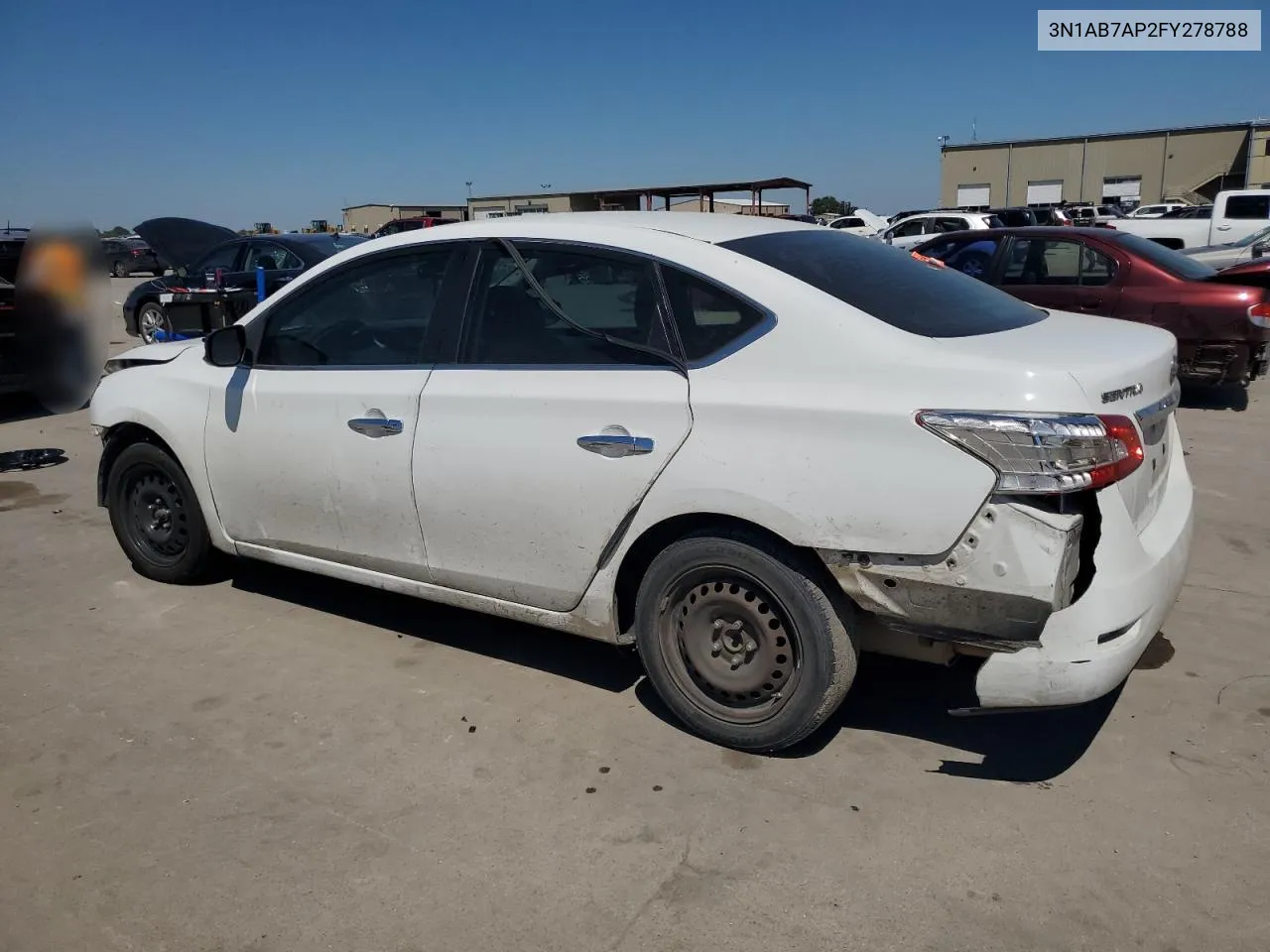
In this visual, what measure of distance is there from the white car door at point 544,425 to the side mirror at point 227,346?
110cm

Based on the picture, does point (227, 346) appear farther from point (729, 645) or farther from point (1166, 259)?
point (1166, 259)

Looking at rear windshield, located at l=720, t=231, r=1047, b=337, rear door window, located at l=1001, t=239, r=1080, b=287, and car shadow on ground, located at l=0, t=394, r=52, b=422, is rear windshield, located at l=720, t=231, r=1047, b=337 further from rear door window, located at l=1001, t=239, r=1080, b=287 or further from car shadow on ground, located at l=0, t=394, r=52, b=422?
car shadow on ground, located at l=0, t=394, r=52, b=422

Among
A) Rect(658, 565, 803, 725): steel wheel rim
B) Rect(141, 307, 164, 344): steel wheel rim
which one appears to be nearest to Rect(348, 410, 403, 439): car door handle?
Rect(658, 565, 803, 725): steel wheel rim

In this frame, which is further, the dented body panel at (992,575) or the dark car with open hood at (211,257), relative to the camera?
the dark car with open hood at (211,257)

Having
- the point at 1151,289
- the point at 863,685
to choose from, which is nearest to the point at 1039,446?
the point at 863,685

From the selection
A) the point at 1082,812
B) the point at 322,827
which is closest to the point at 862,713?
the point at 1082,812

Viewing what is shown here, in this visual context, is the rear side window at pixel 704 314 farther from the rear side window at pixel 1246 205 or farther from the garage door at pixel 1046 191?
the garage door at pixel 1046 191

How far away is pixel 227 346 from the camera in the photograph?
421 cm

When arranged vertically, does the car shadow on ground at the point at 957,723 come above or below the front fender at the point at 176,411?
below

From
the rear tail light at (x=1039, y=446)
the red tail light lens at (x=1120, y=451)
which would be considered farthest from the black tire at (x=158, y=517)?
the red tail light lens at (x=1120, y=451)

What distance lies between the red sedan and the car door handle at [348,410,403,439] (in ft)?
22.8

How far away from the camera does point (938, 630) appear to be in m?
2.85

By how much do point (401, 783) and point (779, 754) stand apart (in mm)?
1235

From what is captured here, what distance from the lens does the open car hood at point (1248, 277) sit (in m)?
8.22
